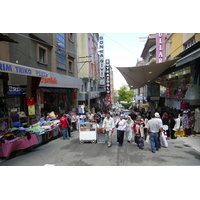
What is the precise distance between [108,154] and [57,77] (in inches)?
375

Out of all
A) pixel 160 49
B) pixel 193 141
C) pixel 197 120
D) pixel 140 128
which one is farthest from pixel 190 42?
pixel 140 128

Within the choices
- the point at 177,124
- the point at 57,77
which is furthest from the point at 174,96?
the point at 57,77

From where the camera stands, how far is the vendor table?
20.8 ft

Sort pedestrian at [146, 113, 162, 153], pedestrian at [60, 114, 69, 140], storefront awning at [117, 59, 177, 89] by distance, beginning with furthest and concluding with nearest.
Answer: storefront awning at [117, 59, 177, 89], pedestrian at [60, 114, 69, 140], pedestrian at [146, 113, 162, 153]

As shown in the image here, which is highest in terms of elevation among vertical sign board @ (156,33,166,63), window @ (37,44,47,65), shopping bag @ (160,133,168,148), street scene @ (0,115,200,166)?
vertical sign board @ (156,33,166,63)

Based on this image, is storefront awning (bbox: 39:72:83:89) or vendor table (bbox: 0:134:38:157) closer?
vendor table (bbox: 0:134:38:157)

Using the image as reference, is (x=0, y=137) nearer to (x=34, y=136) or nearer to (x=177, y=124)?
(x=34, y=136)

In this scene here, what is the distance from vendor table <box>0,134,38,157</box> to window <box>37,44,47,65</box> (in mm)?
7786

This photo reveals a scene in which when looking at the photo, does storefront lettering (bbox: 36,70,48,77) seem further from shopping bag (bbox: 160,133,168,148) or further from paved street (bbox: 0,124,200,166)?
shopping bag (bbox: 160,133,168,148)

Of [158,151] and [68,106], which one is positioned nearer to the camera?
[158,151]

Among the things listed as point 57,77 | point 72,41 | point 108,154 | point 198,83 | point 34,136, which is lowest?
point 108,154

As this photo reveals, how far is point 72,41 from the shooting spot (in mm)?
20766

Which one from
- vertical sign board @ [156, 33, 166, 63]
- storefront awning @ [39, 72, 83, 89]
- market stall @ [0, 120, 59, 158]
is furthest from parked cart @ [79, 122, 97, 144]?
vertical sign board @ [156, 33, 166, 63]

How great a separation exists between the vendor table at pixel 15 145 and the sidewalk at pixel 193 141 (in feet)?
22.3
